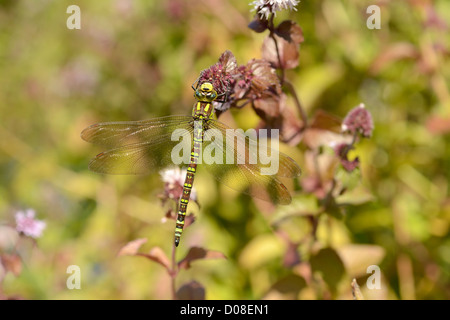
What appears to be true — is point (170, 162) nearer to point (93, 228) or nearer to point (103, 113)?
point (93, 228)

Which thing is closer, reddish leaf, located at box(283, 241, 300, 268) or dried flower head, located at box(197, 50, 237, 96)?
dried flower head, located at box(197, 50, 237, 96)

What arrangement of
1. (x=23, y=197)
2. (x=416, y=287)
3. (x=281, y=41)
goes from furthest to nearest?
1. (x=23, y=197)
2. (x=416, y=287)
3. (x=281, y=41)

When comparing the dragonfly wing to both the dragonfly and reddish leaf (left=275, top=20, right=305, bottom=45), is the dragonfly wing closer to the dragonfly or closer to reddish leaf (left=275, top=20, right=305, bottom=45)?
the dragonfly

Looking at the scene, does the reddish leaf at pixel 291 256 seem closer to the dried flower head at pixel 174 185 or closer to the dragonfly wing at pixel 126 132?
the dried flower head at pixel 174 185

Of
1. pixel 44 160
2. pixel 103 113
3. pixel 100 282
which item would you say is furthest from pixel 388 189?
pixel 44 160

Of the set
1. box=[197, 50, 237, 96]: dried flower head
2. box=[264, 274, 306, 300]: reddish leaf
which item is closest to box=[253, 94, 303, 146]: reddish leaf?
box=[197, 50, 237, 96]: dried flower head

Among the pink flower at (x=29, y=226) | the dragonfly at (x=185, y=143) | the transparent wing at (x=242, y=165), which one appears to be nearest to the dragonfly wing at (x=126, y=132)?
the dragonfly at (x=185, y=143)
